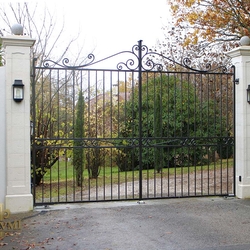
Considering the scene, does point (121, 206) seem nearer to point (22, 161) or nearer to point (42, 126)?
point (22, 161)

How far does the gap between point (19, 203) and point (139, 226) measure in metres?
2.09

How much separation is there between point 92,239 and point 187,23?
8.83 metres

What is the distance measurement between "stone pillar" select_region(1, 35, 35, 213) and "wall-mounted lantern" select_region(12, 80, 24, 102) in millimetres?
76

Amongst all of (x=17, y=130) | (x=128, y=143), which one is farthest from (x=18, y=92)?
(x=128, y=143)

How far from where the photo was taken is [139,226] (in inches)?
200

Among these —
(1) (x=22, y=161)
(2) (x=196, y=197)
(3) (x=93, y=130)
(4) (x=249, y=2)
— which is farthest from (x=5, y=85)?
(4) (x=249, y=2)

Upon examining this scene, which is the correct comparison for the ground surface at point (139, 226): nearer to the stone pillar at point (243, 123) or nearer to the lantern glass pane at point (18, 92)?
the stone pillar at point (243, 123)

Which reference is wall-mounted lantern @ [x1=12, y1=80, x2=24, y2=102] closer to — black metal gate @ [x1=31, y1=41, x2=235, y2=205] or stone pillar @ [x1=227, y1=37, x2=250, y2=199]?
black metal gate @ [x1=31, y1=41, x2=235, y2=205]

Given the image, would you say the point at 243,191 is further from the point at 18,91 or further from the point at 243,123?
the point at 18,91

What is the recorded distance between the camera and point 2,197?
5.87 meters

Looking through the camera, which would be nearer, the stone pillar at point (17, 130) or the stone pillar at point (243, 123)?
the stone pillar at point (17, 130)

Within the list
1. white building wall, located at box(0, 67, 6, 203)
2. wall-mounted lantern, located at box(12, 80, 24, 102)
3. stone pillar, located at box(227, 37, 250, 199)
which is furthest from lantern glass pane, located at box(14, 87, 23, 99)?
stone pillar, located at box(227, 37, 250, 199)

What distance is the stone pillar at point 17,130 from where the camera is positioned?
5.86m

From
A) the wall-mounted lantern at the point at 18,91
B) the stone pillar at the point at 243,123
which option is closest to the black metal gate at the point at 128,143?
the stone pillar at the point at 243,123
